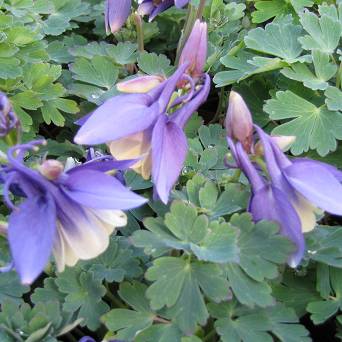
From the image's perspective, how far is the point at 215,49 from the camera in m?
1.81

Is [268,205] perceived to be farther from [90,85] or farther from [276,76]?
[90,85]

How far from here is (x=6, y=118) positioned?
3.47 feet

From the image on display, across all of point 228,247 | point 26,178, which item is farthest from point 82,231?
point 228,247

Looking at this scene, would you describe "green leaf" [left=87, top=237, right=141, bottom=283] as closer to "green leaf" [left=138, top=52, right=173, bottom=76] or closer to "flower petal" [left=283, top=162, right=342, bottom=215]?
"flower petal" [left=283, top=162, right=342, bottom=215]

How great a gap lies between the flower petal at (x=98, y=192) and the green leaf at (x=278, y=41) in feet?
2.50

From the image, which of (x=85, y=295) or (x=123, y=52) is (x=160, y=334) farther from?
(x=123, y=52)

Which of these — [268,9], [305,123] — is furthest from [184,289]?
[268,9]

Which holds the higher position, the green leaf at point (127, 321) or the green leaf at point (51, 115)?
the green leaf at point (127, 321)

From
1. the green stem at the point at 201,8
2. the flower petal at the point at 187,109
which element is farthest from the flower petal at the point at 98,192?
the green stem at the point at 201,8

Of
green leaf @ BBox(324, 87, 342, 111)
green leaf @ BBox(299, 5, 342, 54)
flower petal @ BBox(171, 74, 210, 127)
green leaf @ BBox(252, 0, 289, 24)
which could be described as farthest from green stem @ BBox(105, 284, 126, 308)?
green leaf @ BBox(252, 0, 289, 24)

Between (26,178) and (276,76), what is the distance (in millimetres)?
936

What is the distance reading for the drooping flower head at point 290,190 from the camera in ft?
3.44

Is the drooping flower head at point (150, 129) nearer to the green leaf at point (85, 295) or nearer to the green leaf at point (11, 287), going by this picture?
the green leaf at point (85, 295)

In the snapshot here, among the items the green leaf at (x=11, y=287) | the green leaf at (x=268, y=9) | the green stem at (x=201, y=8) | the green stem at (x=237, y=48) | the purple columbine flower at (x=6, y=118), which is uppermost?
the purple columbine flower at (x=6, y=118)
